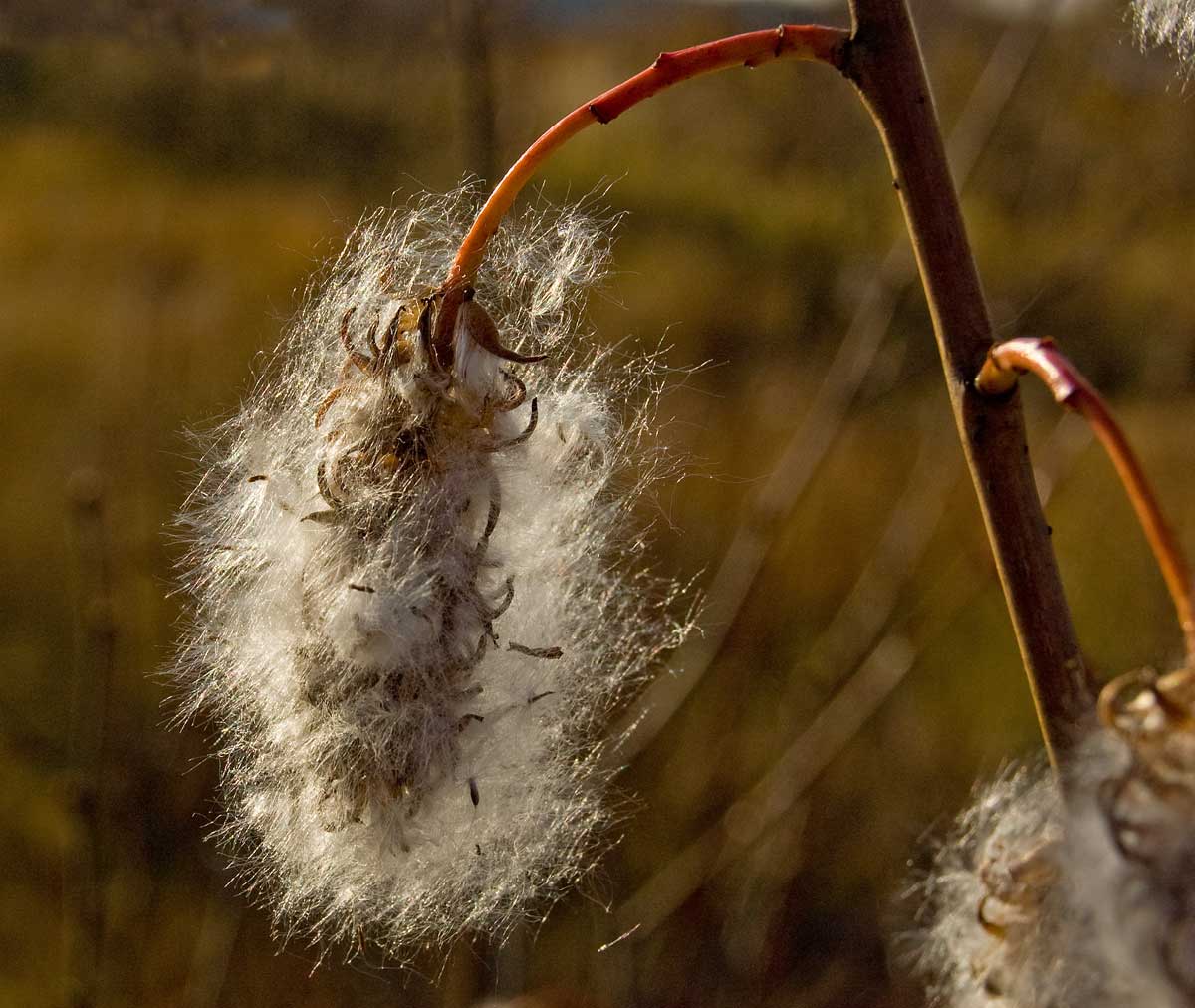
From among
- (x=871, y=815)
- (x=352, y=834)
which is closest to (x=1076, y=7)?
(x=352, y=834)

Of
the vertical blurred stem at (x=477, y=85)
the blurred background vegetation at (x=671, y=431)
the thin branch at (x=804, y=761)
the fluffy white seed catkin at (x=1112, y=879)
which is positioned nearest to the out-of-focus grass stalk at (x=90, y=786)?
the blurred background vegetation at (x=671, y=431)

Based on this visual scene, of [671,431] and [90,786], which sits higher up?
[671,431]

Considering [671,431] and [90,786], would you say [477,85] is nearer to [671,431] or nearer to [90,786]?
[90,786]

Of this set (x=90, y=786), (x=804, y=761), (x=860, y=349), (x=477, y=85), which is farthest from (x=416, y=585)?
(x=804, y=761)

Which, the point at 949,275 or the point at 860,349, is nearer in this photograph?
the point at 949,275

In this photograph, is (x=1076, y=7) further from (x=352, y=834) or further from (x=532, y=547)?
(x=352, y=834)

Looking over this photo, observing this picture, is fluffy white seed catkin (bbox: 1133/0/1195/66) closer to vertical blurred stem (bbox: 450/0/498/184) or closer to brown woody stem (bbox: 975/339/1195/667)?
brown woody stem (bbox: 975/339/1195/667)
